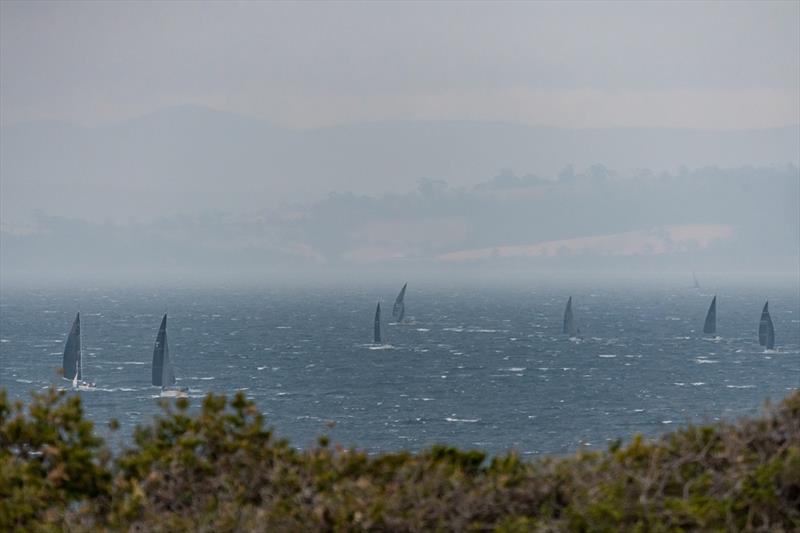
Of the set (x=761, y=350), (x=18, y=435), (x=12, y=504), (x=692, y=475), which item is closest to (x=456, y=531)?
(x=692, y=475)

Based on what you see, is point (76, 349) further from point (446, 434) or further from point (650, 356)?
point (650, 356)

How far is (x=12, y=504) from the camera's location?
50.4ft

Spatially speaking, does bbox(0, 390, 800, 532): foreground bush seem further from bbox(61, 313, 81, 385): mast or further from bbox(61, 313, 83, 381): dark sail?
bbox(61, 313, 81, 385): mast

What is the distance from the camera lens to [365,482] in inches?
595

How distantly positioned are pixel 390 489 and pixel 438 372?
11868cm

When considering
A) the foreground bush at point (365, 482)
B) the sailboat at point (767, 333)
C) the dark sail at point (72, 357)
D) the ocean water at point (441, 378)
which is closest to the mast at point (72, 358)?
the dark sail at point (72, 357)

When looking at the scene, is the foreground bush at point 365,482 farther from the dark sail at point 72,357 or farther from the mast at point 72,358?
the mast at point 72,358

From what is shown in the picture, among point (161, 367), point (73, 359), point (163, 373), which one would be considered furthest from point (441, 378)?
point (73, 359)

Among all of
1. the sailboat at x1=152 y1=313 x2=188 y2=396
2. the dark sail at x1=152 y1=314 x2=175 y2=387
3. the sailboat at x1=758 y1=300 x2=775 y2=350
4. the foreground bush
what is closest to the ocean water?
the sailboat at x1=152 y1=313 x2=188 y2=396

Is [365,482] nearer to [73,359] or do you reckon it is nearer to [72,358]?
[72,358]

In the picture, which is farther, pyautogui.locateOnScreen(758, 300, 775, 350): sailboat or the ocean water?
pyautogui.locateOnScreen(758, 300, 775, 350): sailboat

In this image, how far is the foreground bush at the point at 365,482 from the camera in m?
14.2

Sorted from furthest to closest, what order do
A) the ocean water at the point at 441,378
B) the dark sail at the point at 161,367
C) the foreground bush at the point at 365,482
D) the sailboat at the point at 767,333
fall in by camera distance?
1. the sailboat at the point at 767,333
2. the dark sail at the point at 161,367
3. the ocean water at the point at 441,378
4. the foreground bush at the point at 365,482

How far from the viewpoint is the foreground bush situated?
46.7 feet
